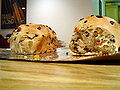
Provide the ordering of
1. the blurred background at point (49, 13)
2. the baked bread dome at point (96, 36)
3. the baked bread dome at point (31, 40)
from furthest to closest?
the blurred background at point (49, 13) < the baked bread dome at point (31, 40) < the baked bread dome at point (96, 36)

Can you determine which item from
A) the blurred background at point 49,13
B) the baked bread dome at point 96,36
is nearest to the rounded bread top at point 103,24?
the baked bread dome at point 96,36

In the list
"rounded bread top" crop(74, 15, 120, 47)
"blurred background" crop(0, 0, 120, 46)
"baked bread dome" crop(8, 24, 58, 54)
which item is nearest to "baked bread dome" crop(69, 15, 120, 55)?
"rounded bread top" crop(74, 15, 120, 47)

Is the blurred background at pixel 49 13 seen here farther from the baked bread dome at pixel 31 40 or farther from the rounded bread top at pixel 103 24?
the rounded bread top at pixel 103 24

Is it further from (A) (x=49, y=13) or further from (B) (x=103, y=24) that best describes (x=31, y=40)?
(A) (x=49, y=13)

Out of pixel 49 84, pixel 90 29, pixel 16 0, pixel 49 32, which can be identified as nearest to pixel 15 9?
pixel 16 0

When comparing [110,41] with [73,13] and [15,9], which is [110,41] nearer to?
[73,13]

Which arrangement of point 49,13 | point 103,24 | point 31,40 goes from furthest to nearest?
1. point 49,13
2. point 31,40
3. point 103,24

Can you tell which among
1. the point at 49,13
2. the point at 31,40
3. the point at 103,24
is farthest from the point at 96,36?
the point at 49,13
